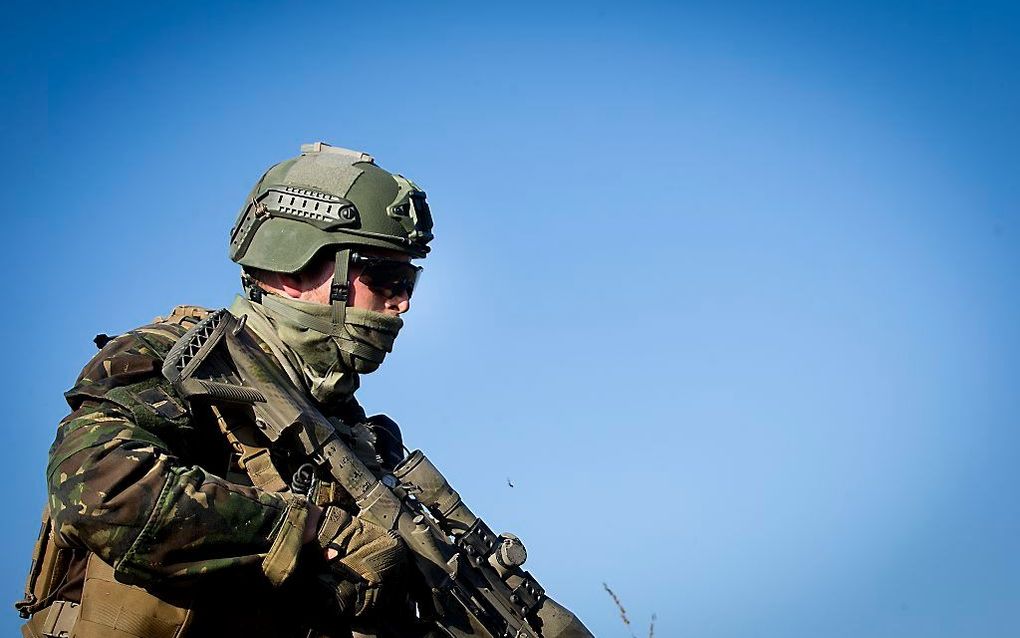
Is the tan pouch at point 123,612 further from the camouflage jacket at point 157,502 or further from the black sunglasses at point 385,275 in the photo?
the black sunglasses at point 385,275

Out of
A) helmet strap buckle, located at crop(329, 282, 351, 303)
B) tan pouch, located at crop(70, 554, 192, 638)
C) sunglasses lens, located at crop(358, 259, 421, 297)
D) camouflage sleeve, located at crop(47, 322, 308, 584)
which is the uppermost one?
sunglasses lens, located at crop(358, 259, 421, 297)

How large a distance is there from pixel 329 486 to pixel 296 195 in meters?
1.78

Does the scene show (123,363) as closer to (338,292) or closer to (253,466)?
(253,466)

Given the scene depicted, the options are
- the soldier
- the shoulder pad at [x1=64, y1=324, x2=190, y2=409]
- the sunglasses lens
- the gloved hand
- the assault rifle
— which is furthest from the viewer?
the sunglasses lens

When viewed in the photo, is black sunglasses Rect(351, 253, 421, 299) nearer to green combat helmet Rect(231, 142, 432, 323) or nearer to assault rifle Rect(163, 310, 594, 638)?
green combat helmet Rect(231, 142, 432, 323)

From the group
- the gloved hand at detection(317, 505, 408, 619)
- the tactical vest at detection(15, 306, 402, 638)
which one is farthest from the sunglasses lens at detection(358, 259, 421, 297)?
the gloved hand at detection(317, 505, 408, 619)

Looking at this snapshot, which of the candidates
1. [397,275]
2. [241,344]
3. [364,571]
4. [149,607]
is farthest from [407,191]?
[149,607]

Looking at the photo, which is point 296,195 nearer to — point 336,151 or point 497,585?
point 336,151

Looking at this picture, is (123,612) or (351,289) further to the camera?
(351,289)

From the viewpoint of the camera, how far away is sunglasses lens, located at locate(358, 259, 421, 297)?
7.18m

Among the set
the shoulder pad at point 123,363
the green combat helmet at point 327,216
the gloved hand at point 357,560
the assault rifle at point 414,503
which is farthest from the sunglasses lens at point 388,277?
the gloved hand at point 357,560

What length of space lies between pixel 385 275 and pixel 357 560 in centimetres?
183

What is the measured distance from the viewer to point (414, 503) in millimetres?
7062

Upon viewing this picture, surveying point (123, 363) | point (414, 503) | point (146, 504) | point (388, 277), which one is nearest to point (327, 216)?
point (388, 277)
